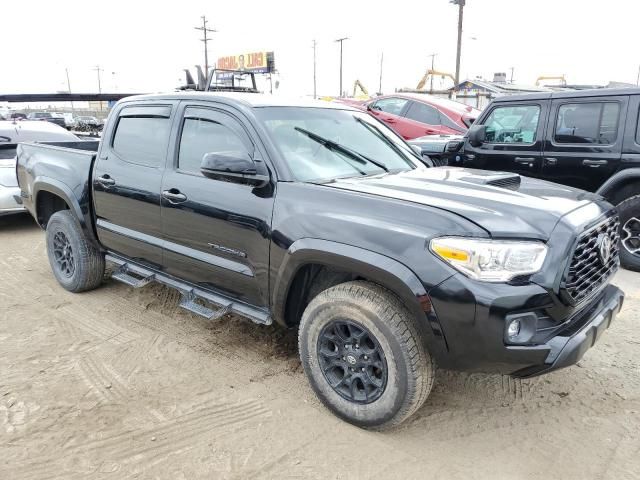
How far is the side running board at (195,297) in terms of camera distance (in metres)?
3.23

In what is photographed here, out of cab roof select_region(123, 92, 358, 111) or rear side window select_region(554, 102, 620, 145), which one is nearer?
cab roof select_region(123, 92, 358, 111)

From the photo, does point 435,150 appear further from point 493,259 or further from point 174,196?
point 493,259

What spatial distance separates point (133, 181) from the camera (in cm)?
387

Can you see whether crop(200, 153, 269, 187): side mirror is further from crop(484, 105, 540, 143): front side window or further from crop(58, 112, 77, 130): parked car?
crop(58, 112, 77, 130): parked car

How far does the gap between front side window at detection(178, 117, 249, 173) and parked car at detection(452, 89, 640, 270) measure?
3.93 meters

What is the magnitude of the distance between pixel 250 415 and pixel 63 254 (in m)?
3.05

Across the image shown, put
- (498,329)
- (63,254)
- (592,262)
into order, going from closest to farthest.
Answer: (498,329) < (592,262) < (63,254)

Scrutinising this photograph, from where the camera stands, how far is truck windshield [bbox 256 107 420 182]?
3174 millimetres

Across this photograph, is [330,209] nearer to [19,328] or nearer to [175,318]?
[175,318]

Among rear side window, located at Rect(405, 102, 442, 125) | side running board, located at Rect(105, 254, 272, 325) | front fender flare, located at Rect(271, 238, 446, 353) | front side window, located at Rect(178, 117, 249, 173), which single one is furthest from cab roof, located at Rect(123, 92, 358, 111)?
rear side window, located at Rect(405, 102, 442, 125)

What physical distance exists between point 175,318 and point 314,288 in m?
1.72

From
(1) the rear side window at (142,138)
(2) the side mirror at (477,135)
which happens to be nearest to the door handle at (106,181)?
(1) the rear side window at (142,138)

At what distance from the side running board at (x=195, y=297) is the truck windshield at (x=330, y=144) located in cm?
92

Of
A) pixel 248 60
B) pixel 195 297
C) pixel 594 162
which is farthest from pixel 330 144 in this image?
pixel 248 60
